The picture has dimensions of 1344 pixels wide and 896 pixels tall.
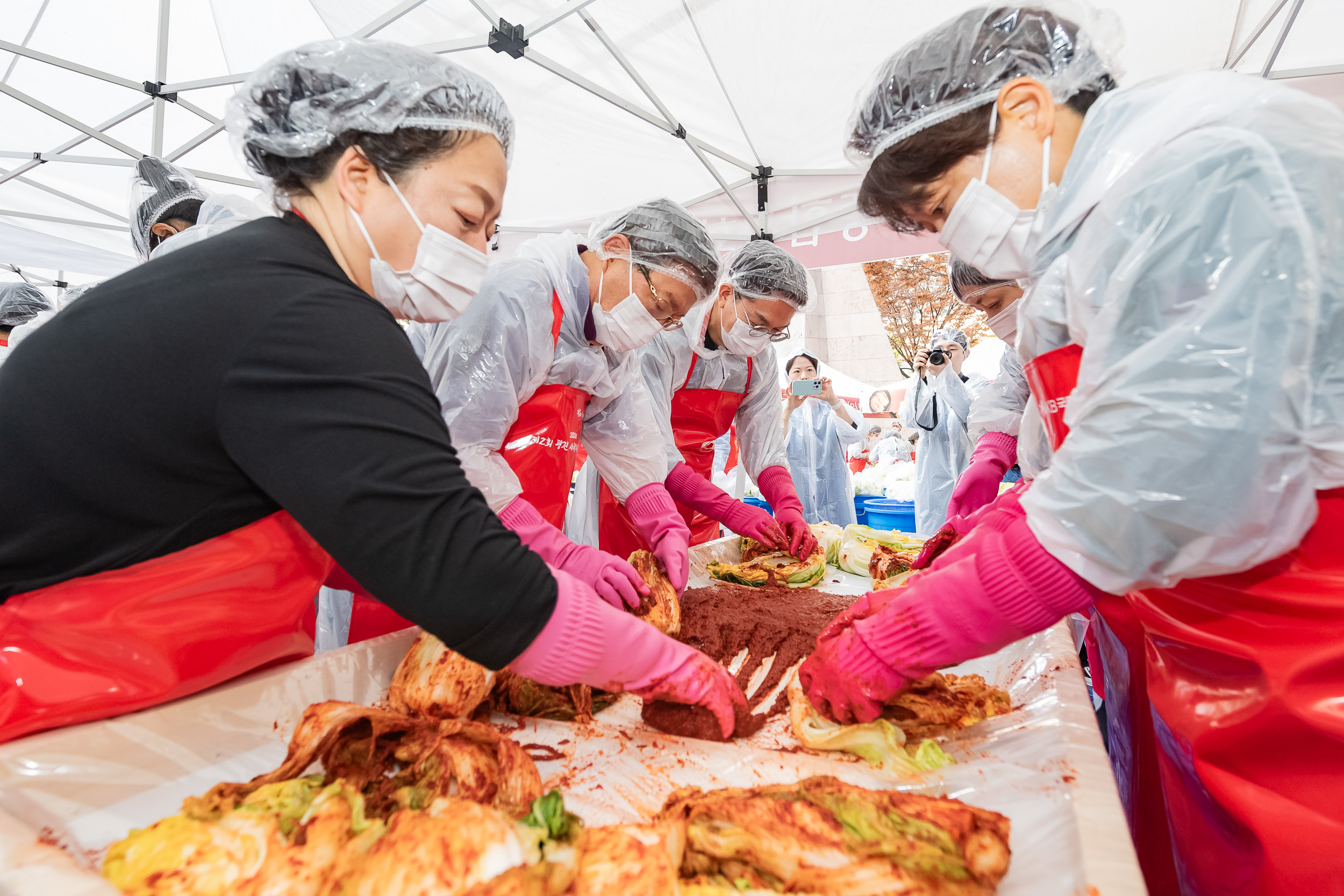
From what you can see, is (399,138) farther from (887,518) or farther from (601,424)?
(887,518)

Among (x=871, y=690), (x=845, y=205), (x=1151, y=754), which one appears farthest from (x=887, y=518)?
(x=871, y=690)

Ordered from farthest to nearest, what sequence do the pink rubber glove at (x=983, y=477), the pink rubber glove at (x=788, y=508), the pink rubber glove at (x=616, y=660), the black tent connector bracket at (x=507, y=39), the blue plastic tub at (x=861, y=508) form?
1. the blue plastic tub at (x=861, y=508)
2. the black tent connector bracket at (x=507, y=39)
3. the pink rubber glove at (x=983, y=477)
4. the pink rubber glove at (x=788, y=508)
5. the pink rubber glove at (x=616, y=660)

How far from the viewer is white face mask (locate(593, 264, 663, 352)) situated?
244cm

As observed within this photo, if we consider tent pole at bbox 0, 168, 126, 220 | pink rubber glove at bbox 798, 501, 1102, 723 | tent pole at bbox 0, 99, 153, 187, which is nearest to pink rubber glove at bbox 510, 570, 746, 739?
pink rubber glove at bbox 798, 501, 1102, 723

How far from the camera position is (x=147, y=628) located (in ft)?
3.63

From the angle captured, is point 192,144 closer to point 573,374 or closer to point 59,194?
point 59,194

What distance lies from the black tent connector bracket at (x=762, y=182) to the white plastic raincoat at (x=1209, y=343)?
5086mm

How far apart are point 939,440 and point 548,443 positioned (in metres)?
6.10

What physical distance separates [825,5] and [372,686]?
14.2 feet

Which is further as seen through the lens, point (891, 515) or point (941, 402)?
point (941, 402)

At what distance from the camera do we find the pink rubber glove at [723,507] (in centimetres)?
308

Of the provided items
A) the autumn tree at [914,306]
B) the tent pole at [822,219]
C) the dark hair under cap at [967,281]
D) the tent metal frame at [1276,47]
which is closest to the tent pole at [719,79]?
the tent pole at [822,219]

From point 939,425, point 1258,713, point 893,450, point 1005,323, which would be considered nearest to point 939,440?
point 939,425

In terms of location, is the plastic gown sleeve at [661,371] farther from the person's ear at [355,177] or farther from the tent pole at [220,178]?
the tent pole at [220,178]
